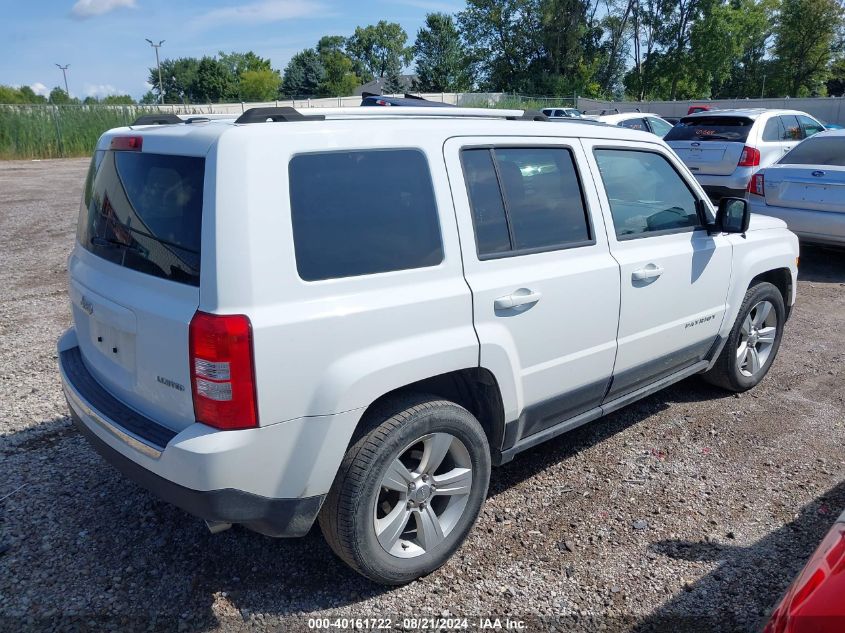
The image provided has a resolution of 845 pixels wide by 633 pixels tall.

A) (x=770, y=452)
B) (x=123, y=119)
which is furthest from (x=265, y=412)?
(x=123, y=119)

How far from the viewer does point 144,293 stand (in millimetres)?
2570

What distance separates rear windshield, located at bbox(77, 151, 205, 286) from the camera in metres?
2.43

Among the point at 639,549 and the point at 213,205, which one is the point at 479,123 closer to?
the point at 213,205

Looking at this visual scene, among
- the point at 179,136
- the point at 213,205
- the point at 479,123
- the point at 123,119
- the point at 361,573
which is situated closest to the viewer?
the point at 213,205

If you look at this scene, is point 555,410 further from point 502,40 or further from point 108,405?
point 502,40

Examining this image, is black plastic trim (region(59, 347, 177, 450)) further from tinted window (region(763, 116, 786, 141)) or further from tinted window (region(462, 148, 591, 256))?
tinted window (region(763, 116, 786, 141))

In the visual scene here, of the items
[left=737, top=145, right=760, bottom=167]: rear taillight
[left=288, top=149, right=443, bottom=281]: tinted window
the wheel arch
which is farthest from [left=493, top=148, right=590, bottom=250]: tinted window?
A: [left=737, top=145, right=760, bottom=167]: rear taillight

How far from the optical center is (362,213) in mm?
2650

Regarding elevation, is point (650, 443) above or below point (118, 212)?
below

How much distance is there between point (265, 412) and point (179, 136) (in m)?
1.10

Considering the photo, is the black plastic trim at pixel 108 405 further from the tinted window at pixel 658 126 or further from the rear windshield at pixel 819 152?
the tinted window at pixel 658 126

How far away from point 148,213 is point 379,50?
375 ft

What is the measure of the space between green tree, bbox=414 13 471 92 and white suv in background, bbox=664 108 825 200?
67.4 meters

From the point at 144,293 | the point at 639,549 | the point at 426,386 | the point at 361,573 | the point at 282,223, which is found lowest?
the point at 639,549
